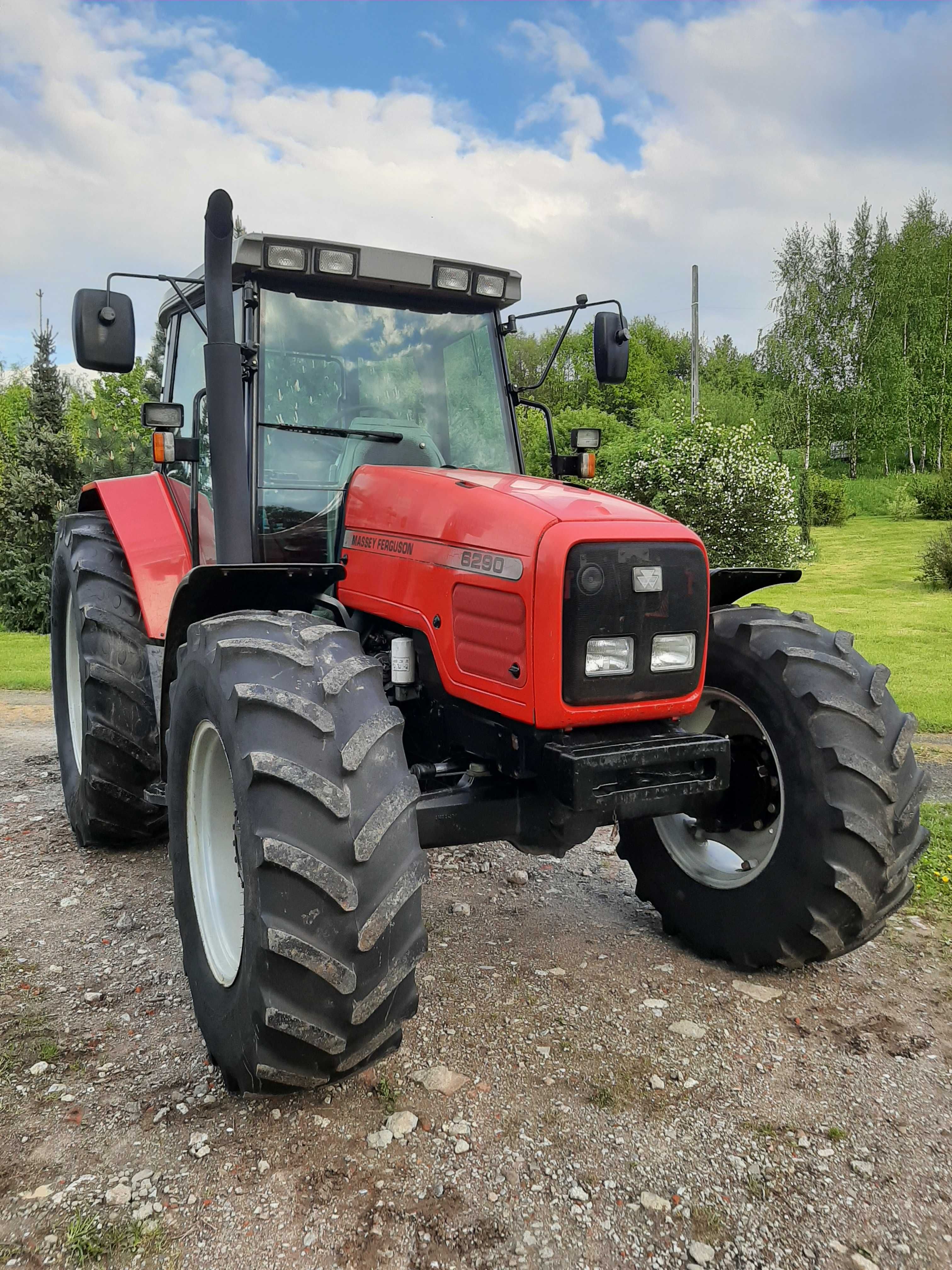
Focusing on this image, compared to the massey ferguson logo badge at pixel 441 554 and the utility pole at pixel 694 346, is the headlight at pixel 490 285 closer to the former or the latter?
the massey ferguson logo badge at pixel 441 554

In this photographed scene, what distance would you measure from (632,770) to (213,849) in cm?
136

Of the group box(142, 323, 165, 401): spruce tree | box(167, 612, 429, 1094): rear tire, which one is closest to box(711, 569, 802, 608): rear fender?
box(167, 612, 429, 1094): rear tire

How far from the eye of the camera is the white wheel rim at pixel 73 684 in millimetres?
5164

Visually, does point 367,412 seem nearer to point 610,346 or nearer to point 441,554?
point 441,554

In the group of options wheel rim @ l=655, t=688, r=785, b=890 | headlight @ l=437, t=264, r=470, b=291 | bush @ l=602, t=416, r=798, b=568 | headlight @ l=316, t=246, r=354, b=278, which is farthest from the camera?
bush @ l=602, t=416, r=798, b=568

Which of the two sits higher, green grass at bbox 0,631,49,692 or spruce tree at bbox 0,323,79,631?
spruce tree at bbox 0,323,79,631

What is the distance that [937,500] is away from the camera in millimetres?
25984

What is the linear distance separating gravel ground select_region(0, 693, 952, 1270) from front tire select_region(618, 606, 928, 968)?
0.83ft

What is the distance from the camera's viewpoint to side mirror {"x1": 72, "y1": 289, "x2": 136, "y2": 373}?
3590mm

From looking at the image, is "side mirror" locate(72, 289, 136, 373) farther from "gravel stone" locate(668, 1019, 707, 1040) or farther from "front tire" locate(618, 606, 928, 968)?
"gravel stone" locate(668, 1019, 707, 1040)

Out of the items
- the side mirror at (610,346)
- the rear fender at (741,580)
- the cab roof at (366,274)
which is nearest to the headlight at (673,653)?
the rear fender at (741,580)

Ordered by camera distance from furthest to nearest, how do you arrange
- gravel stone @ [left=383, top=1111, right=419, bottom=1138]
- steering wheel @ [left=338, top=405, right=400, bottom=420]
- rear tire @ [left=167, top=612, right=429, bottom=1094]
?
steering wheel @ [left=338, top=405, right=400, bottom=420] → gravel stone @ [left=383, top=1111, right=419, bottom=1138] → rear tire @ [left=167, top=612, right=429, bottom=1094]

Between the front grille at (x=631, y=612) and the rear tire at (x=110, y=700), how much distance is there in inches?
92.5

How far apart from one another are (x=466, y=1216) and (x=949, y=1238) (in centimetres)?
112
